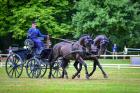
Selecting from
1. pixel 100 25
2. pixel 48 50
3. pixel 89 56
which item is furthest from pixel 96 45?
pixel 100 25

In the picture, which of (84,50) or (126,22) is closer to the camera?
(84,50)

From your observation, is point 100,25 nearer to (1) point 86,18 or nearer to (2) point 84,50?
(1) point 86,18

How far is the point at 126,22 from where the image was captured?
51.5 m

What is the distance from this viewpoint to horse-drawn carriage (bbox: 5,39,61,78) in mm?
24500

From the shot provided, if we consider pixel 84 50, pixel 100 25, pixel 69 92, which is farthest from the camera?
pixel 100 25

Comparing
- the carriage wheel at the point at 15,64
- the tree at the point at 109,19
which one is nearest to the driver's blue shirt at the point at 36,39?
the carriage wheel at the point at 15,64

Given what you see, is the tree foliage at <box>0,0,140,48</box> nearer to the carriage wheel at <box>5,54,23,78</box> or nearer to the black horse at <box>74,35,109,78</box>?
the carriage wheel at <box>5,54,23,78</box>

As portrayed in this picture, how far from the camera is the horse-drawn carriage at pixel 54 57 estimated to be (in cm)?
2388

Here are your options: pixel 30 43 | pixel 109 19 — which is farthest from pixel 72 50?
pixel 109 19

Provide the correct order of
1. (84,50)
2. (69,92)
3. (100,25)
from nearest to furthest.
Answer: (69,92)
(84,50)
(100,25)

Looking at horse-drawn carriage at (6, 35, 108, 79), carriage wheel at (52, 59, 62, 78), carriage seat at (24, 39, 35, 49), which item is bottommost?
carriage wheel at (52, 59, 62, 78)

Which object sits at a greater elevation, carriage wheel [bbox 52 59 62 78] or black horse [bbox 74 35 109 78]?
black horse [bbox 74 35 109 78]

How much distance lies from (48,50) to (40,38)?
1.95ft

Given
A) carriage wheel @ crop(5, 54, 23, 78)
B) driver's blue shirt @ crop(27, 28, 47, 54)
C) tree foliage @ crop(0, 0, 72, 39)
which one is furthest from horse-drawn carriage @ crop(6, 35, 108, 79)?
tree foliage @ crop(0, 0, 72, 39)
